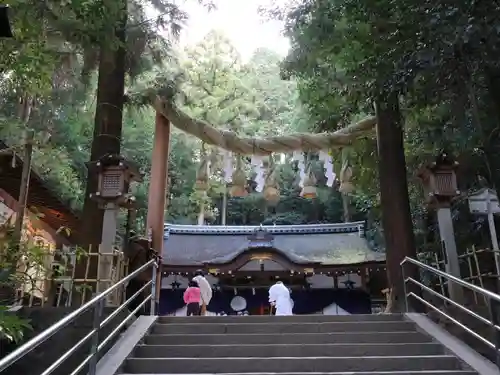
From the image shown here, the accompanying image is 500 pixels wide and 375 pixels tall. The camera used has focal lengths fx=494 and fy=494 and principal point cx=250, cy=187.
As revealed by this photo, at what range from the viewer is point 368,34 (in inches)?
279

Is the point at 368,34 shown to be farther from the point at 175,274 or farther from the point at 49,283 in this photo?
the point at 175,274

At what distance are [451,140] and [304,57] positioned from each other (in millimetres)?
3450

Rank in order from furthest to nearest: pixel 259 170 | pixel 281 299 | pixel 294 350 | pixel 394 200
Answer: pixel 281 299 < pixel 259 170 < pixel 394 200 < pixel 294 350

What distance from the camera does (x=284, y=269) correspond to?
607 inches

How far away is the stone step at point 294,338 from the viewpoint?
528cm

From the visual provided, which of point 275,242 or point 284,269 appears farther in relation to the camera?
point 275,242

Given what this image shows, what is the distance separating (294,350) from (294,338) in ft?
1.27

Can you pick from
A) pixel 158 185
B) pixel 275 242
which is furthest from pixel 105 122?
pixel 275 242

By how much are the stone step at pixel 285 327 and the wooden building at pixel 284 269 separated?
928 cm

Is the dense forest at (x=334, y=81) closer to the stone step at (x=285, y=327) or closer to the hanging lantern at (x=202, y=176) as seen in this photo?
the hanging lantern at (x=202, y=176)

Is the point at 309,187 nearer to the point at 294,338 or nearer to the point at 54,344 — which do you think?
the point at 294,338

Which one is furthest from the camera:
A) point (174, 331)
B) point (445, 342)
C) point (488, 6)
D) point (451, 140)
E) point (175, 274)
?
point (175, 274)

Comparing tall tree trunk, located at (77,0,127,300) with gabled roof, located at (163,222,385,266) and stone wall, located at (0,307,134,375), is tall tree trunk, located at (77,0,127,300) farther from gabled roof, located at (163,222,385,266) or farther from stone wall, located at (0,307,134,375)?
gabled roof, located at (163,222,385,266)

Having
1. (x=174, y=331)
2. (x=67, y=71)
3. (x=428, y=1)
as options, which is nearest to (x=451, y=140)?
(x=428, y=1)
